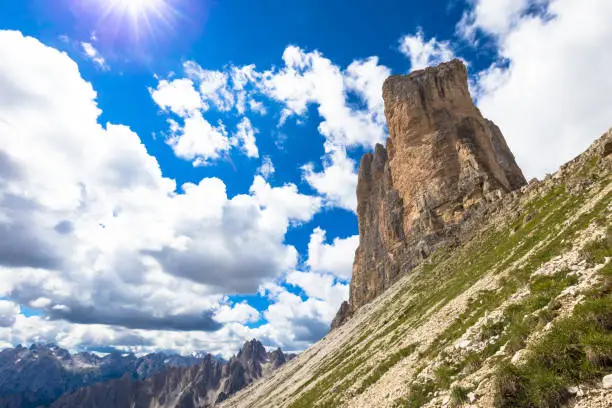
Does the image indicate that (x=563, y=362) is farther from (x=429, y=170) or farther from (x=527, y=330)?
(x=429, y=170)

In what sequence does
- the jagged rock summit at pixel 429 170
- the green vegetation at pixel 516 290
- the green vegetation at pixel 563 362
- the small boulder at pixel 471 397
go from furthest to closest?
1. the jagged rock summit at pixel 429 170
2. the green vegetation at pixel 516 290
3. the small boulder at pixel 471 397
4. the green vegetation at pixel 563 362

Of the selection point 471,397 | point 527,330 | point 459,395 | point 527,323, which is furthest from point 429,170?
point 471,397

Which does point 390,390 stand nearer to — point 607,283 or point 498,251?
point 607,283

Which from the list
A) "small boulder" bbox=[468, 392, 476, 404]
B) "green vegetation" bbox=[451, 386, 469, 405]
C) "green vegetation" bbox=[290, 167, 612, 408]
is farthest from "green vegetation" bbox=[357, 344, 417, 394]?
"small boulder" bbox=[468, 392, 476, 404]

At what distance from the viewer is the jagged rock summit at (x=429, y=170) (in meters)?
98.8

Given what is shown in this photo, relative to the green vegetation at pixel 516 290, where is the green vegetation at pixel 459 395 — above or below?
below

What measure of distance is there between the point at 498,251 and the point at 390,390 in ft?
74.5

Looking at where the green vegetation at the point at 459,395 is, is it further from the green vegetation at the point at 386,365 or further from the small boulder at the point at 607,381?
the green vegetation at the point at 386,365

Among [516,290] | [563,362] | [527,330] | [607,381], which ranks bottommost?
[607,381]

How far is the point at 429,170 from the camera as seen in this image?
11225 centimetres

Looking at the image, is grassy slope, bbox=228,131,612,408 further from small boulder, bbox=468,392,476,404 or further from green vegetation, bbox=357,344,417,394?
small boulder, bbox=468,392,476,404

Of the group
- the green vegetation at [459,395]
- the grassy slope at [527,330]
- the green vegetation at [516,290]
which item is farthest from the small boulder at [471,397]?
the green vegetation at [516,290]

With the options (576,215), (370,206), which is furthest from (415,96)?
(576,215)

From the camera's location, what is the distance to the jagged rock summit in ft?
324
